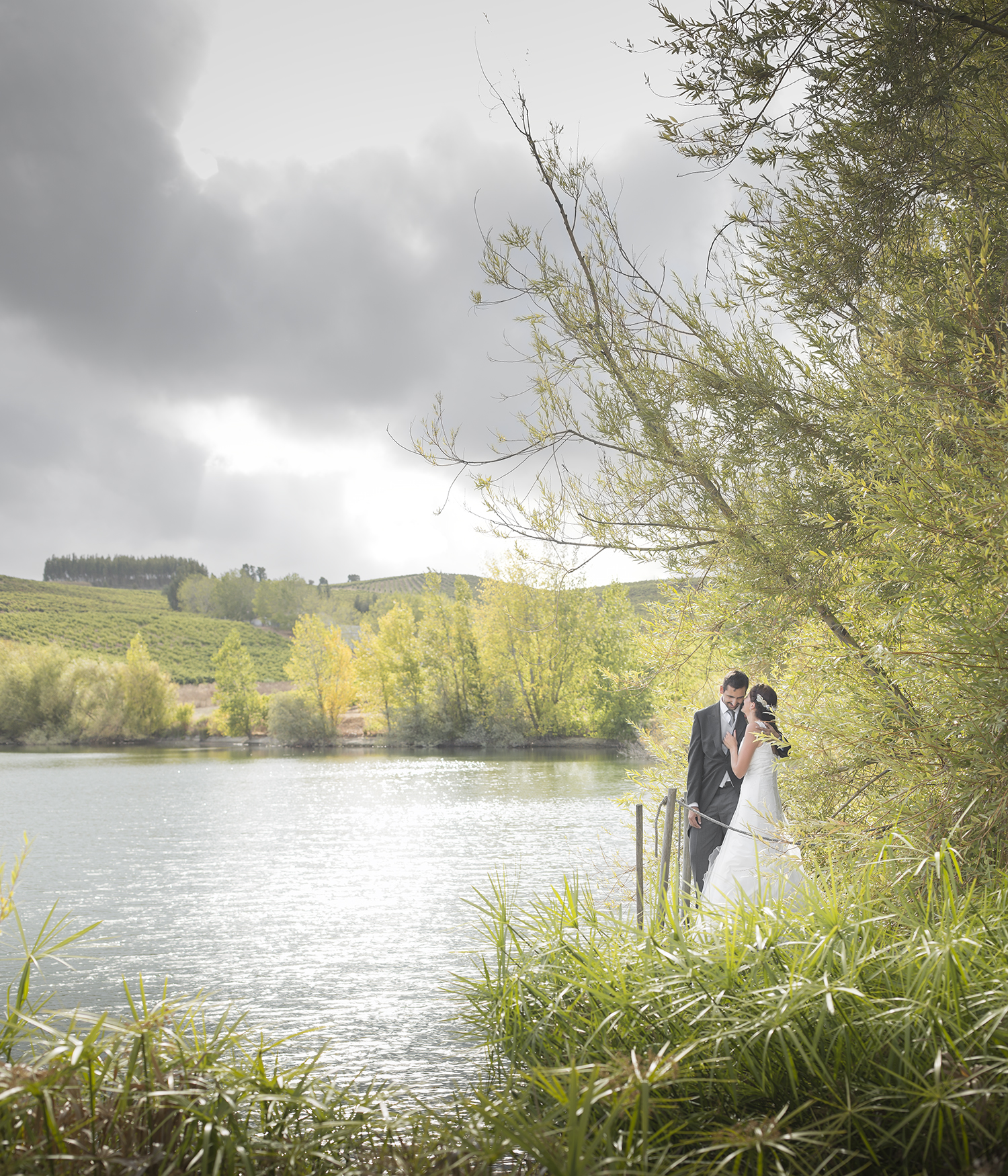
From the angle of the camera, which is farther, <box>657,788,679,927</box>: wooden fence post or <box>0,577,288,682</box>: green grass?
<box>0,577,288,682</box>: green grass

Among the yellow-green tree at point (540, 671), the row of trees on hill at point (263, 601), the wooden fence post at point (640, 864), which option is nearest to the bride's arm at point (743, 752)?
the wooden fence post at point (640, 864)

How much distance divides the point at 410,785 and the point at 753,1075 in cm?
2710

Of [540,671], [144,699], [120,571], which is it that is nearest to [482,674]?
[540,671]

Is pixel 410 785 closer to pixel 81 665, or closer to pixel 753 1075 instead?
pixel 753 1075

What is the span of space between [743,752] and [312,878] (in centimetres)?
1133

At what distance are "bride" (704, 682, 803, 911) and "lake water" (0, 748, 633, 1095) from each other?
1841 mm

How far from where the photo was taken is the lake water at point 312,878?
8.34 m

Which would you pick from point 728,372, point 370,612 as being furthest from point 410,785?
point 370,612

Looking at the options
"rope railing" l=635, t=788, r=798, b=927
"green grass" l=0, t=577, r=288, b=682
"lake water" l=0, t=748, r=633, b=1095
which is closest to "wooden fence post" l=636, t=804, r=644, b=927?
"rope railing" l=635, t=788, r=798, b=927

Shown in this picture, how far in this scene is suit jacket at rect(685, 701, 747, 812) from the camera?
609cm

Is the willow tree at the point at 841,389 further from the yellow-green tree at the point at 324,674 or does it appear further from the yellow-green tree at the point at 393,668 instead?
the yellow-green tree at the point at 324,674

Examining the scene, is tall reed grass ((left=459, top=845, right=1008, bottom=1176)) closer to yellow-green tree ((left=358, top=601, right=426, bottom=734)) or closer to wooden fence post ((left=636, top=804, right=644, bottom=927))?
wooden fence post ((left=636, top=804, right=644, bottom=927))

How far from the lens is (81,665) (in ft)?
182

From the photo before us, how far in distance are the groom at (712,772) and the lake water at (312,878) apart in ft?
6.16
